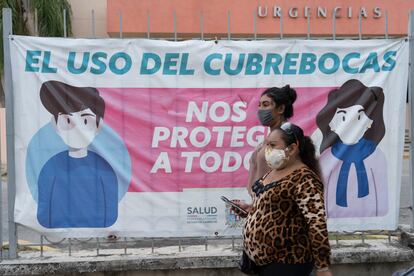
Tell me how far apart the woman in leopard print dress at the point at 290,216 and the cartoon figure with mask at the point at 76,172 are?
1.78 metres

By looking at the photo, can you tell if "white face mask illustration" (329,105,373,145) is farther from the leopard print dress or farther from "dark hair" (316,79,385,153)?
the leopard print dress

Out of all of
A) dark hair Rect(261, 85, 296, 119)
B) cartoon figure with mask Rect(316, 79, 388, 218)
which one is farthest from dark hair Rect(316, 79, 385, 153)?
dark hair Rect(261, 85, 296, 119)

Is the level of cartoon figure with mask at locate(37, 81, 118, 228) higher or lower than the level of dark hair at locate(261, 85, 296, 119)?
lower

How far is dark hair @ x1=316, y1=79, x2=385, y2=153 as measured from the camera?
440 centimetres

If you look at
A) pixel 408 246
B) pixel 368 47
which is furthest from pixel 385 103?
pixel 408 246

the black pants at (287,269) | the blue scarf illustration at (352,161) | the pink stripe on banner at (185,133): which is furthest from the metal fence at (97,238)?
the black pants at (287,269)

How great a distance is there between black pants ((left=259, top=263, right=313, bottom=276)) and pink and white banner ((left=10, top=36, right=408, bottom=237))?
1.59 meters

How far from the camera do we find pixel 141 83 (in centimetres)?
421

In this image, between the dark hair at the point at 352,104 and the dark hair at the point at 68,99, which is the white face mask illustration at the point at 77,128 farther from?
the dark hair at the point at 352,104

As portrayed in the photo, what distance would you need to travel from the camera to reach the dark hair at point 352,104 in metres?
4.40

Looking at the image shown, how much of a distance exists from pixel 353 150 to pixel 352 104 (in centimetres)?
40

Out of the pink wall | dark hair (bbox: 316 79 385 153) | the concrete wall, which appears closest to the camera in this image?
dark hair (bbox: 316 79 385 153)

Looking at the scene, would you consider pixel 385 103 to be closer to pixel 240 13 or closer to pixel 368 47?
pixel 368 47

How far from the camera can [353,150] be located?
4.44 meters
